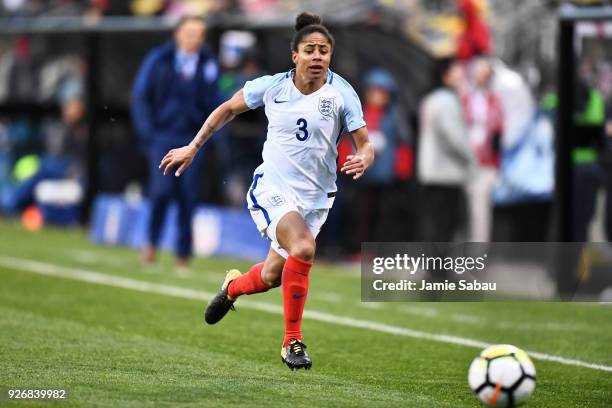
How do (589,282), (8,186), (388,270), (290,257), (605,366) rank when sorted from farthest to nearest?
(8,186) → (589,282) → (388,270) → (605,366) → (290,257)

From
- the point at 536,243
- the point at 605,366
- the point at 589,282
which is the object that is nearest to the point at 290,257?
the point at 605,366

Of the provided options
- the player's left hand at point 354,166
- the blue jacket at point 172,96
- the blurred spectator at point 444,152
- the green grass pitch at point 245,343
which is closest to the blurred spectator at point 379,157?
the blurred spectator at point 444,152

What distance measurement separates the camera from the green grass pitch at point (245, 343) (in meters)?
8.10

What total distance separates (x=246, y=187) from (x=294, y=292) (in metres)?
10.3

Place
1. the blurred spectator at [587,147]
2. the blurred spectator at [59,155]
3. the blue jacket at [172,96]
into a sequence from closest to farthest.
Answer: the blurred spectator at [587,147], the blue jacket at [172,96], the blurred spectator at [59,155]

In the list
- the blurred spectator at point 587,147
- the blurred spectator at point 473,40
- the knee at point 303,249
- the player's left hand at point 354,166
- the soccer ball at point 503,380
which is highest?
the blurred spectator at point 473,40

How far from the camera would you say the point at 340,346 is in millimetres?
Result: 10508

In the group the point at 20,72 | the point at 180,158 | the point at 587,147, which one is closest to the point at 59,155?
the point at 20,72

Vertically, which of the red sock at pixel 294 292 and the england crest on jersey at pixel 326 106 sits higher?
Result: the england crest on jersey at pixel 326 106

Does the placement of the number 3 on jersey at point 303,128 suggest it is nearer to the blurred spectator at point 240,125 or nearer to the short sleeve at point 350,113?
the short sleeve at point 350,113

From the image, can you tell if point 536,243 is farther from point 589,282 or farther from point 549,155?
point 589,282

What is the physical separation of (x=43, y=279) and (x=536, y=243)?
6.23 meters

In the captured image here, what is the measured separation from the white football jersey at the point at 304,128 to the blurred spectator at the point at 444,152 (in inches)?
281

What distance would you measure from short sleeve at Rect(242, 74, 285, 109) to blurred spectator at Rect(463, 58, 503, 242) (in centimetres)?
794
